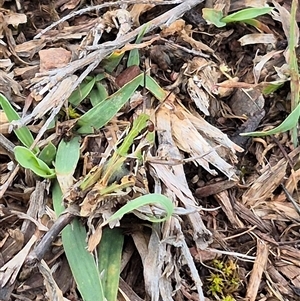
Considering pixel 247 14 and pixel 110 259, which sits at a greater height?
pixel 247 14

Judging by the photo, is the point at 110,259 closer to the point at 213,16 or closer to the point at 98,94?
the point at 98,94

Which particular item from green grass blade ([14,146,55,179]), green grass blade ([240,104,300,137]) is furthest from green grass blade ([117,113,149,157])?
green grass blade ([240,104,300,137])

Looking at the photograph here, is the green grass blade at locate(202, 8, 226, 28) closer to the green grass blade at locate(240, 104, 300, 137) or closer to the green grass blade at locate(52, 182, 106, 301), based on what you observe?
the green grass blade at locate(240, 104, 300, 137)

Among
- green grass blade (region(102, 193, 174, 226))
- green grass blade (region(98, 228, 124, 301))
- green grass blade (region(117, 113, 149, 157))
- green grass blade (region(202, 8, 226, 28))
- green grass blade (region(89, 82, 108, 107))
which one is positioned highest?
green grass blade (region(202, 8, 226, 28))

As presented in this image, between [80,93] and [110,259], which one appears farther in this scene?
[80,93]

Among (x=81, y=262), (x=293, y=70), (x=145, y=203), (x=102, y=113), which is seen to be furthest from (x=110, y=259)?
(x=293, y=70)

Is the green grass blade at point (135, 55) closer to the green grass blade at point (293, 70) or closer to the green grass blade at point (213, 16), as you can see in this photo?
the green grass blade at point (213, 16)

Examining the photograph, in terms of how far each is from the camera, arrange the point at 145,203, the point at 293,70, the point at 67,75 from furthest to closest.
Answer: the point at 293,70 < the point at 67,75 < the point at 145,203
